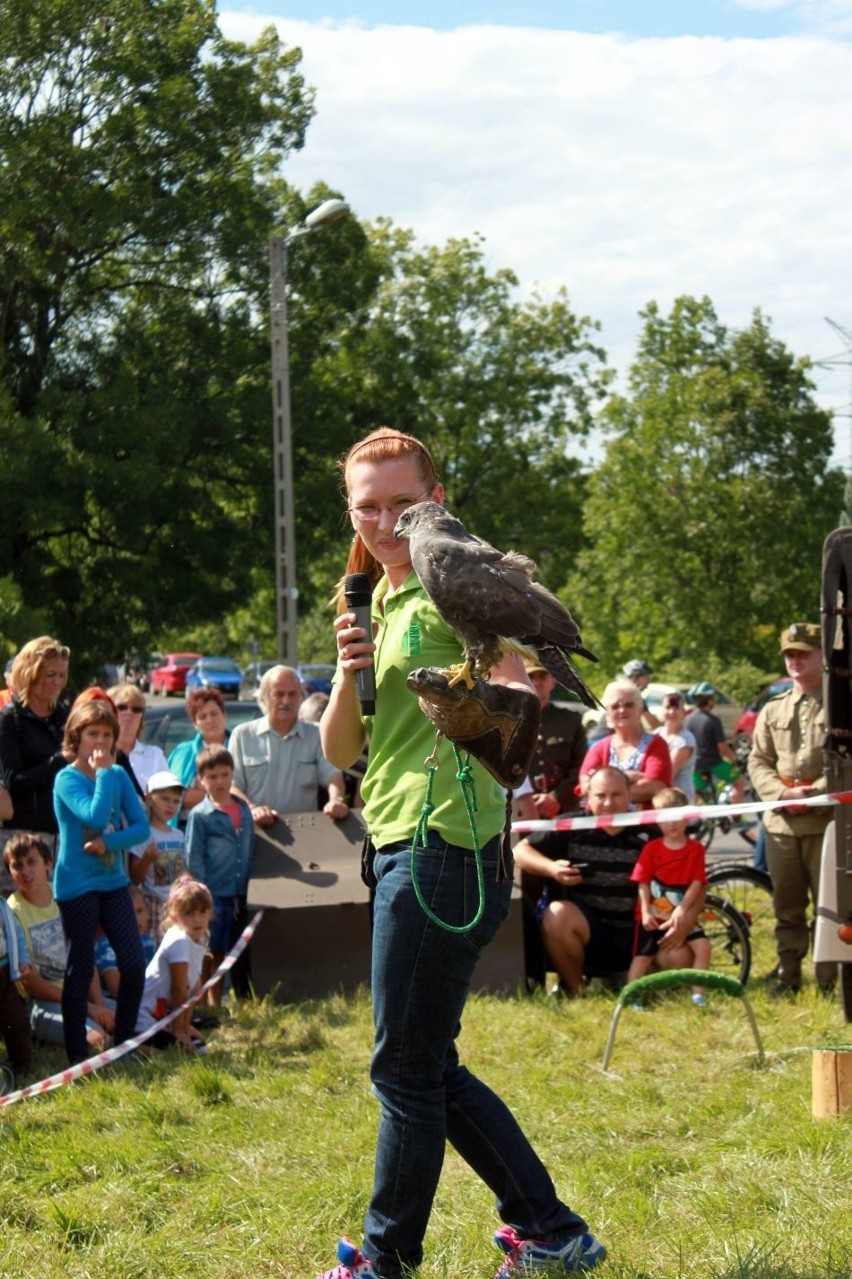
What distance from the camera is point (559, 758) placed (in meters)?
8.83

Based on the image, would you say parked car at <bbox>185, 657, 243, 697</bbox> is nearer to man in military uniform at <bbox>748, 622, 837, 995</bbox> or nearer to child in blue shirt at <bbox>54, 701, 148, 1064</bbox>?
man in military uniform at <bbox>748, 622, 837, 995</bbox>

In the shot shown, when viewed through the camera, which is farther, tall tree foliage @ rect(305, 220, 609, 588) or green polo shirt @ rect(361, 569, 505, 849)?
tall tree foliage @ rect(305, 220, 609, 588)

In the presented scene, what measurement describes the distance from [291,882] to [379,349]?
26.5 metres

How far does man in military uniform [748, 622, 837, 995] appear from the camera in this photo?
802 cm

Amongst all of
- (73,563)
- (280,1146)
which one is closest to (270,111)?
(73,563)

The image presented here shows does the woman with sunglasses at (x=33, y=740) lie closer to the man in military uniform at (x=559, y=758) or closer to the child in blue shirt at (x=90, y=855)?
the child in blue shirt at (x=90, y=855)

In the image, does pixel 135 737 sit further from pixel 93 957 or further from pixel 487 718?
pixel 487 718

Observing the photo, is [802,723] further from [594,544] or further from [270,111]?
[594,544]

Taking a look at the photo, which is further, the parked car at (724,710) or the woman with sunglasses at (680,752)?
the parked car at (724,710)

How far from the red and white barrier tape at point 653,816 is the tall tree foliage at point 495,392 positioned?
27.5 m

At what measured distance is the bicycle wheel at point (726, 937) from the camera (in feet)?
26.9

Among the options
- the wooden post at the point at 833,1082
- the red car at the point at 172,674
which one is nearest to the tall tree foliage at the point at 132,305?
the wooden post at the point at 833,1082

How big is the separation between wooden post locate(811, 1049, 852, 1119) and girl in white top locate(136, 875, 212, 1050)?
3.22m

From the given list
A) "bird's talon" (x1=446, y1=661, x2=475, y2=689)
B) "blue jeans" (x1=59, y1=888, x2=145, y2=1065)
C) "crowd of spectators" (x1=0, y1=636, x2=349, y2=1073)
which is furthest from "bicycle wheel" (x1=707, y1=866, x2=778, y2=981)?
"bird's talon" (x1=446, y1=661, x2=475, y2=689)
